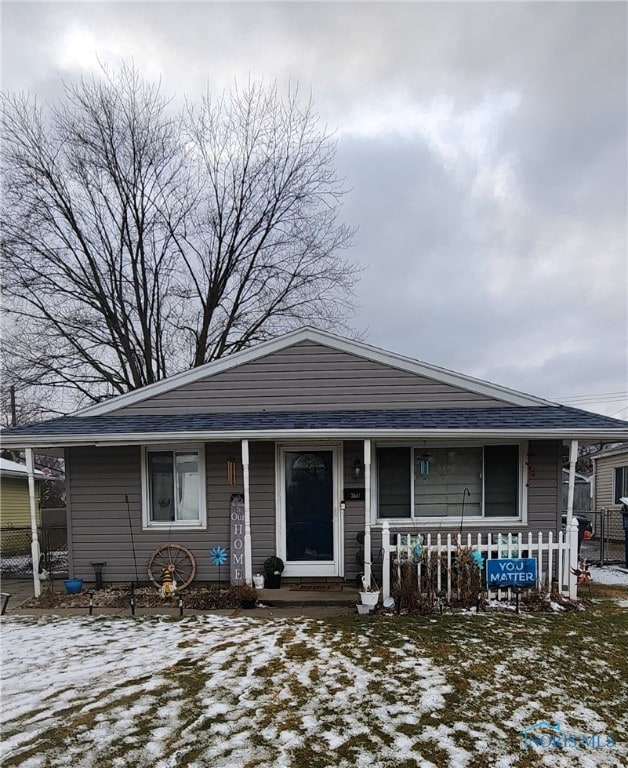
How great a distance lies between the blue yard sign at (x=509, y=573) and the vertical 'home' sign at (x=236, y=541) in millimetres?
3807

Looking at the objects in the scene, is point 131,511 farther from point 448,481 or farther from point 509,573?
point 509,573

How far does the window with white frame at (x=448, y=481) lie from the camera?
8039 millimetres

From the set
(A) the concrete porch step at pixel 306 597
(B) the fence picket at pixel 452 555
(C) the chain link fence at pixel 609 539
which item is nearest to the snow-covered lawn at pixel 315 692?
(B) the fence picket at pixel 452 555

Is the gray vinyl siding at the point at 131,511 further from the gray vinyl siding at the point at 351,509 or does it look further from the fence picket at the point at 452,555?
the fence picket at the point at 452,555

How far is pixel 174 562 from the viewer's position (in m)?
7.95

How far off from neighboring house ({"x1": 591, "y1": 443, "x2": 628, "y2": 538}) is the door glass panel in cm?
1369

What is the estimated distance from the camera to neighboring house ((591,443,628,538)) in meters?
17.7

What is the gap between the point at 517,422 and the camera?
7.52m

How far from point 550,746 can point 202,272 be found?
1777 centimetres

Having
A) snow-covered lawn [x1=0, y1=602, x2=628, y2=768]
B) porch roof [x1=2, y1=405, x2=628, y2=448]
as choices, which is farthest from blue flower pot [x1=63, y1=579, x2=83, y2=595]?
porch roof [x1=2, y1=405, x2=628, y2=448]

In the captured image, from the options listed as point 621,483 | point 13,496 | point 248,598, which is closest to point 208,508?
point 248,598

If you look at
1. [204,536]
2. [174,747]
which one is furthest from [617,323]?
[174,747]

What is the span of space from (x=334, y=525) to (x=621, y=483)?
1536cm

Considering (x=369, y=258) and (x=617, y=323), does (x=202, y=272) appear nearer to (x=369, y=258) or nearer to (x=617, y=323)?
(x=369, y=258)
